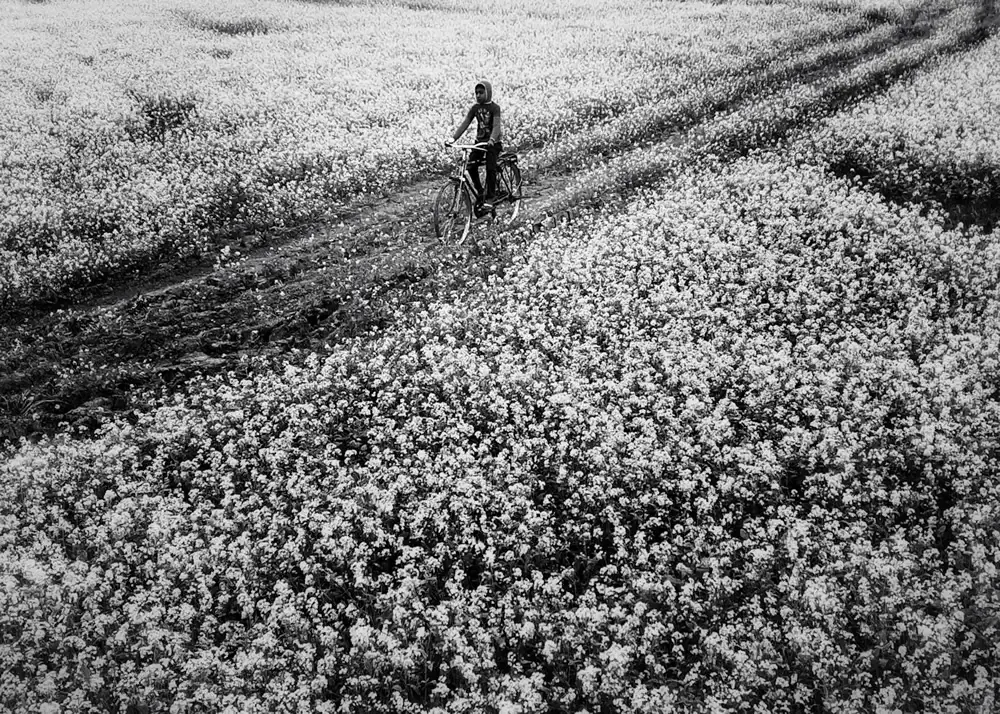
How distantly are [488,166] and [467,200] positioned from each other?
32.7 inches

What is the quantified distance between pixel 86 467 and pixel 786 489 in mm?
8360

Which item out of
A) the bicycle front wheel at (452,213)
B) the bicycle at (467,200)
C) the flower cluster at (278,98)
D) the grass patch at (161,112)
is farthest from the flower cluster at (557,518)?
the grass patch at (161,112)

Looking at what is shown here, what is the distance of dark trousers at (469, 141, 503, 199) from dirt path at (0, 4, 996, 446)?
0.80 meters

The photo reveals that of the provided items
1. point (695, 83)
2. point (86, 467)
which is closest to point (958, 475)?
point (86, 467)

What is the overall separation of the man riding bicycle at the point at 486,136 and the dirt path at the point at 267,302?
2.65 ft

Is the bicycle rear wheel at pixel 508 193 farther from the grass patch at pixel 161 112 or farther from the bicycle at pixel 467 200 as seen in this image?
the grass patch at pixel 161 112

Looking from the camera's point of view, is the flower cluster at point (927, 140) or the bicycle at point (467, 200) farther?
the flower cluster at point (927, 140)

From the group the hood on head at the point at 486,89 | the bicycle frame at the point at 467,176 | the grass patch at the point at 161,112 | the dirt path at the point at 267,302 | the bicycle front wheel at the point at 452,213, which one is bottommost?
the dirt path at the point at 267,302

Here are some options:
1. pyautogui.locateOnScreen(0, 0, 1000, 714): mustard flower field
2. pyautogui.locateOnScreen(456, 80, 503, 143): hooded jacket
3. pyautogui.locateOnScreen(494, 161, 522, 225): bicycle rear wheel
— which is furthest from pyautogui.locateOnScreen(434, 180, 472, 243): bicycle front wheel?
pyautogui.locateOnScreen(456, 80, 503, 143): hooded jacket

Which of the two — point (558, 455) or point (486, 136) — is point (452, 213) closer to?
point (486, 136)

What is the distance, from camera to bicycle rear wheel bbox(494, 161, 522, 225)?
12.4 meters

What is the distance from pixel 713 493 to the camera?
20.2 feet

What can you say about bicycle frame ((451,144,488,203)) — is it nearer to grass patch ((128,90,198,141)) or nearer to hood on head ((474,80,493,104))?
hood on head ((474,80,493,104))

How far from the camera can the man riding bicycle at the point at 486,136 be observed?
37.9ft
